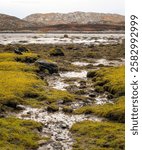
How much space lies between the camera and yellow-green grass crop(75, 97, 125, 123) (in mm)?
20891

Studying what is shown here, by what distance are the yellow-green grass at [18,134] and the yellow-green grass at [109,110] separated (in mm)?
4016

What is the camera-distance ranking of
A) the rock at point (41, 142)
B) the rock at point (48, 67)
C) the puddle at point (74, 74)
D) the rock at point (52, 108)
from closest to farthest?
the rock at point (41, 142), the rock at point (52, 108), the rock at point (48, 67), the puddle at point (74, 74)

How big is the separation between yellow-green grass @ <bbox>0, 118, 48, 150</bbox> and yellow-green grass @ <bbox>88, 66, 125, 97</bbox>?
9.56 metres

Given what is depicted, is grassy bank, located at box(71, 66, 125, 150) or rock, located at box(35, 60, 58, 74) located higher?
rock, located at box(35, 60, 58, 74)

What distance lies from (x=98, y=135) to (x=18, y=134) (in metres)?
3.64

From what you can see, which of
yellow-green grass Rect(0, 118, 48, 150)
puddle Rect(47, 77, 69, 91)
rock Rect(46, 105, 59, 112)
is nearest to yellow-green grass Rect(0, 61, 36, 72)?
puddle Rect(47, 77, 69, 91)

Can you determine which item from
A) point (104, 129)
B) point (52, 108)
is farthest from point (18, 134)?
point (52, 108)

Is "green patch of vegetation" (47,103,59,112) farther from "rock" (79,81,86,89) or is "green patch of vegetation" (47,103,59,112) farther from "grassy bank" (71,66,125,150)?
"rock" (79,81,86,89)

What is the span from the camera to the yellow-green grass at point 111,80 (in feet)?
92.7

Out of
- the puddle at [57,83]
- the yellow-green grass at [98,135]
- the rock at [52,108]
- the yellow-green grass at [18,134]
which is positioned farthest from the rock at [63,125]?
the puddle at [57,83]

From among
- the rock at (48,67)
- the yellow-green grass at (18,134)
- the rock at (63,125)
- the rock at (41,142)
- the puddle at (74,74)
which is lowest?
the rock at (41,142)

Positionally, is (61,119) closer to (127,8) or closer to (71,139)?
(71,139)

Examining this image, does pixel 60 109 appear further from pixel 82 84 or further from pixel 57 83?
pixel 57 83

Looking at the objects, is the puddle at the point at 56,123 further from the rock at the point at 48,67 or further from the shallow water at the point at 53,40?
the shallow water at the point at 53,40
